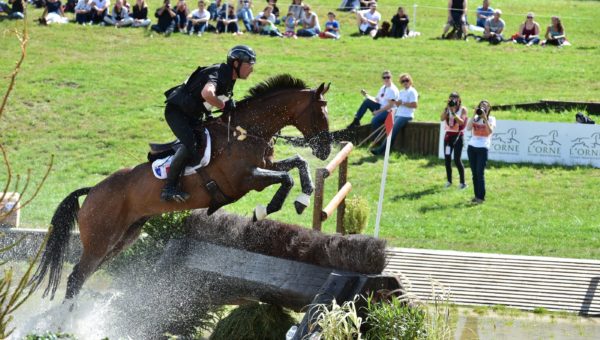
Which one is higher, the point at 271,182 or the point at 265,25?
the point at 271,182

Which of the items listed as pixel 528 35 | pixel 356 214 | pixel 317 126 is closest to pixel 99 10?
pixel 528 35

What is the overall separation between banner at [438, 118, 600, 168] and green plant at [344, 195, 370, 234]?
505 cm

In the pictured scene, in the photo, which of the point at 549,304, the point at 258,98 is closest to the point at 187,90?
the point at 258,98

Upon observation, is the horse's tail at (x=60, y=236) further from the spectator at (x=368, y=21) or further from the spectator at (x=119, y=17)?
the spectator at (x=368, y=21)

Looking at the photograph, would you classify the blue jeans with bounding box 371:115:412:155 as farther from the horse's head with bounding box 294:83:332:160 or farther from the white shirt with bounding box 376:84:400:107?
the horse's head with bounding box 294:83:332:160

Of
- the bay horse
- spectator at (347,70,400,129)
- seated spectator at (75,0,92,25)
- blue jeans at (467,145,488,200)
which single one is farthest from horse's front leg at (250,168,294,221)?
seated spectator at (75,0,92,25)

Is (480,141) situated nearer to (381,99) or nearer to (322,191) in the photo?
(381,99)

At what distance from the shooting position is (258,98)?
8.69 m

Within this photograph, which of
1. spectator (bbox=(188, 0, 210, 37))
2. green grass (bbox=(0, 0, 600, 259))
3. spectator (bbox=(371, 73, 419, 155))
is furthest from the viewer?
spectator (bbox=(188, 0, 210, 37))

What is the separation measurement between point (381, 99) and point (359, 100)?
2888 millimetres

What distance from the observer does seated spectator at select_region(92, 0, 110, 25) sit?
24484mm

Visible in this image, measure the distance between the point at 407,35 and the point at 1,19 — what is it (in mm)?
10272

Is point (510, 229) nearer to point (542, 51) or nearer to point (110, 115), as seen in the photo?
point (110, 115)

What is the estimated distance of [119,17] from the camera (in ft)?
81.3
